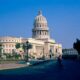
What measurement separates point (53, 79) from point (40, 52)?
167067mm

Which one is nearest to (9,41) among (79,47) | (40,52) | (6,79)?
(40,52)

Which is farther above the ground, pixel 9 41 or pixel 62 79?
pixel 9 41

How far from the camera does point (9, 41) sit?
168 metres

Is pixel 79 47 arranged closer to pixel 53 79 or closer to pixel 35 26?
pixel 53 79

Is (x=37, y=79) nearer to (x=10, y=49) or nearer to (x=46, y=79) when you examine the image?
(x=46, y=79)

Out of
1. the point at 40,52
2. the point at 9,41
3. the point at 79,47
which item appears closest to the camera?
the point at 79,47

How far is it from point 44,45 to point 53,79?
176 metres

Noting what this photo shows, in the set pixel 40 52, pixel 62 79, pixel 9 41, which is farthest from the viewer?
pixel 40 52

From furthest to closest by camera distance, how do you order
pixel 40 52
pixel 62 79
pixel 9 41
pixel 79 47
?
1. pixel 40 52
2. pixel 9 41
3. pixel 79 47
4. pixel 62 79

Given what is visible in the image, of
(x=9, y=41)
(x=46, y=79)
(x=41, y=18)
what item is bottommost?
(x=46, y=79)

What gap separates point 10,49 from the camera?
556 feet

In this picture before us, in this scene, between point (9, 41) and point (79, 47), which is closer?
Answer: point (79, 47)

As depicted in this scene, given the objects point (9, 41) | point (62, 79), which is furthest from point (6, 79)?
point (9, 41)

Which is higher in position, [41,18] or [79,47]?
[41,18]
